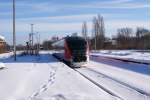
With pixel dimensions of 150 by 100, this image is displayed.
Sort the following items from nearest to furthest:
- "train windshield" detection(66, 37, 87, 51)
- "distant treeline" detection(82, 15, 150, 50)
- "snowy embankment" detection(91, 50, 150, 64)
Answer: "train windshield" detection(66, 37, 87, 51)
"snowy embankment" detection(91, 50, 150, 64)
"distant treeline" detection(82, 15, 150, 50)

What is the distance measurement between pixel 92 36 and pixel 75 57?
9218cm

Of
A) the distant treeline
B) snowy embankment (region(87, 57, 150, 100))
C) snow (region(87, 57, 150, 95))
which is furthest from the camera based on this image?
the distant treeline

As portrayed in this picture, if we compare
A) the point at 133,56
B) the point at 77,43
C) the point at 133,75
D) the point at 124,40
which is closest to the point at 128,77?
the point at 133,75

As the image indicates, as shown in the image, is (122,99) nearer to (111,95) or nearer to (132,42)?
(111,95)

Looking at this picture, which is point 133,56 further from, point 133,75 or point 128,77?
point 128,77

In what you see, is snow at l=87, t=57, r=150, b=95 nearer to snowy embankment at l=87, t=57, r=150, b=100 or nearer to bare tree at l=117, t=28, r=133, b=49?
snowy embankment at l=87, t=57, r=150, b=100

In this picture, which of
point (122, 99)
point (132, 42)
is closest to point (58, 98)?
point (122, 99)

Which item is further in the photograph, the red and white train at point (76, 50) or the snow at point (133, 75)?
the red and white train at point (76, 50)

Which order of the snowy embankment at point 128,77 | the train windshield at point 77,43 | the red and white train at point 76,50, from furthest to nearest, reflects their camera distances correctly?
the train windshield at point 77,43 → the red and white train at point 76,50 → the snowy embankment at point 128,77

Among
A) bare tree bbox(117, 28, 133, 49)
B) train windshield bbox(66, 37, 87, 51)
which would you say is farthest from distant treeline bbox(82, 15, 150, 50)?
train windshield bbox(66, 37, 87, 51)

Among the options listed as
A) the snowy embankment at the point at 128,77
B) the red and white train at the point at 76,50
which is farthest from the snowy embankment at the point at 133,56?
the snowy embankment at the point at 128,77

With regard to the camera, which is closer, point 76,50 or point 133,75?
point 133,75

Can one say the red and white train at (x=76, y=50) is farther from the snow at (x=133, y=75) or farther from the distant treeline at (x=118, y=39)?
the distant treeline at (x=118, y=39)

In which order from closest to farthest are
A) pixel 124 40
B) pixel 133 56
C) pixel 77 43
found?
pixel 77 43 → pixel 133 56 → pixel 124 40
